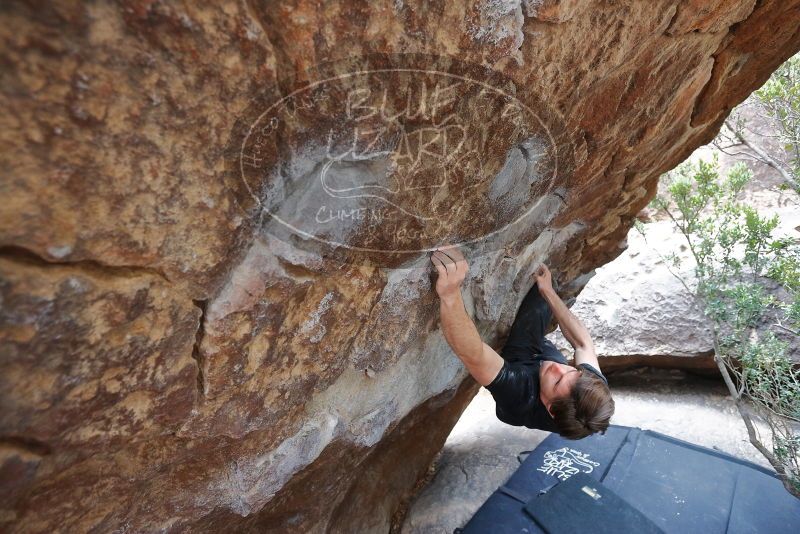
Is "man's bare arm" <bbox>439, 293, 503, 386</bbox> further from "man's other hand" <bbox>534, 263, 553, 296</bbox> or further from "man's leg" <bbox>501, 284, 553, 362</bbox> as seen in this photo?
"man's other hand" <bbox>534, 263, 553, 296</bbox>

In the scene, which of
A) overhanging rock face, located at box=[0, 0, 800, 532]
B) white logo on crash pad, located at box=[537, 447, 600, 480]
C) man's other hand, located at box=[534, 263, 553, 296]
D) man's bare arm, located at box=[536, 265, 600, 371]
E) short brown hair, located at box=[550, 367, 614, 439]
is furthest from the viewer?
white logo on crash pad, located at box=[537, 447, 600, 480]

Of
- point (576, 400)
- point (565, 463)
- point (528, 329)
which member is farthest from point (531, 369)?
point (565, 463)

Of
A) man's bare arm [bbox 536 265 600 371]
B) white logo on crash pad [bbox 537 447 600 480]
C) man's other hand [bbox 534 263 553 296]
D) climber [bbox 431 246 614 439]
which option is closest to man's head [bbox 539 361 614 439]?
climber [bbox 431 246 614 439]

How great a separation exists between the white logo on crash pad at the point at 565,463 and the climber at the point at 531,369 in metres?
1.17

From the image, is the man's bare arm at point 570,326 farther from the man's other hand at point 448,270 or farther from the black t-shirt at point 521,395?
the man's other hand at point 448,270

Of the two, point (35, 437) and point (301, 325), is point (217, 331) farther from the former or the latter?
point (35, 437)

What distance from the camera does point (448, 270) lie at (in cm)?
189

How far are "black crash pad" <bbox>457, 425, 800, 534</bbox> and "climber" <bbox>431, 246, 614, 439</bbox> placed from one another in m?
0.99

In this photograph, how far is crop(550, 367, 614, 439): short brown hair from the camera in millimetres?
2252

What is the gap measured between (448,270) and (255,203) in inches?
35.0

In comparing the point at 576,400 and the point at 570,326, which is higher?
the point at 570,326

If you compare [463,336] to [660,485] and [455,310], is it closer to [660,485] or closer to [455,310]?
[455,310]

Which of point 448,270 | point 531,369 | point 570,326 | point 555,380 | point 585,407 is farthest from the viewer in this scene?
point 570,326

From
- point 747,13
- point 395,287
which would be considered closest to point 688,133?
point 747,13
